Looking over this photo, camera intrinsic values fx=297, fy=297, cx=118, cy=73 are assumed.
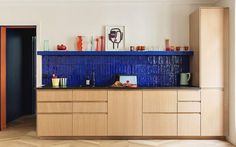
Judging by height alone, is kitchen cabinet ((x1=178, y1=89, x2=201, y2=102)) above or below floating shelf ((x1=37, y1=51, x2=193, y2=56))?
below

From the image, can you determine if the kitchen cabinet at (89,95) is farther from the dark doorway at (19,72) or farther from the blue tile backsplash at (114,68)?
the dark doorway at (19,72)

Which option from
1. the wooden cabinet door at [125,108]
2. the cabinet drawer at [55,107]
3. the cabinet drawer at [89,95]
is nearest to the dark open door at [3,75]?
the cabinet drawer at [55,107]

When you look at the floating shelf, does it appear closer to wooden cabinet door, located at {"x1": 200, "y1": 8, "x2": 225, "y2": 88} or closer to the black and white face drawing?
the black and white face drawing

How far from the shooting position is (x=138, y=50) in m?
5.27

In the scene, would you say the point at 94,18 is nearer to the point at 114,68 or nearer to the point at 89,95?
the point at 114,68

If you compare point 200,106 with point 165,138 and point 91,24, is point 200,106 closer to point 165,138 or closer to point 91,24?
point 165,138

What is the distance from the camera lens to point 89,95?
15.8ft

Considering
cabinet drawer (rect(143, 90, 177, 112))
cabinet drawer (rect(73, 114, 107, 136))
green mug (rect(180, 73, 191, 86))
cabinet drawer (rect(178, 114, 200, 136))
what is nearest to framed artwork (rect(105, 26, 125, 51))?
cabinet drawer (rect(143, 90, 177, 112))

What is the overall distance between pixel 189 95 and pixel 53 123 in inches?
88.7

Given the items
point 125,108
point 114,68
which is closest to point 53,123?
point 125,108

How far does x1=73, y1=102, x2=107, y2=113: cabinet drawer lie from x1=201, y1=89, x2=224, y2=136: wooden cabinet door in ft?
5.26

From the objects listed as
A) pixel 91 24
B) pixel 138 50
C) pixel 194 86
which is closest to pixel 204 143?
pixel 194 86

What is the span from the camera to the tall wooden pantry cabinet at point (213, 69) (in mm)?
4801

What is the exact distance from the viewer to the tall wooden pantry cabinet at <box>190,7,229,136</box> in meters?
4.80
